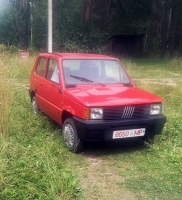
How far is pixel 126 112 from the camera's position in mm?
4797

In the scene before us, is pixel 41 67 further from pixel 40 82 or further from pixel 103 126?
pixel 103 126

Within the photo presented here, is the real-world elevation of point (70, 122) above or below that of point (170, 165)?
above

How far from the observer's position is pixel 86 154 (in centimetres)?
507

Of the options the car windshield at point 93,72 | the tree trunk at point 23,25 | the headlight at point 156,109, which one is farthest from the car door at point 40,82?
the tree trunk at point 23,25

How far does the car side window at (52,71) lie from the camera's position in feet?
19.2

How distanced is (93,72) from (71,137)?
1.47 metres

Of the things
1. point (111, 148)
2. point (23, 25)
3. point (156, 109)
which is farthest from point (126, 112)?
point (23, 25)

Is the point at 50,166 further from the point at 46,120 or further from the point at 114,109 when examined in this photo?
the point at 46,120

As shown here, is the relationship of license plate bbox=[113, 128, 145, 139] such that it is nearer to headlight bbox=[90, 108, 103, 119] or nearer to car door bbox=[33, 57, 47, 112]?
headlight bbox=[90, 108, 103, 119]

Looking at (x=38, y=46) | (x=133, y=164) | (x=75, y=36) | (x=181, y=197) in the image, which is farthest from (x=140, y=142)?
(x=38, y=46)

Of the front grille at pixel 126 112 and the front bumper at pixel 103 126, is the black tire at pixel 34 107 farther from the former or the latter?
the front grille at pixel 126 112

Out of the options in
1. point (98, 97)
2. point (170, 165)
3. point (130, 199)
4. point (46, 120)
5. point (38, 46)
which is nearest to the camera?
point (130, 199)

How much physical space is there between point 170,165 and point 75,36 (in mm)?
21199

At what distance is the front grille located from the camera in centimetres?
470
